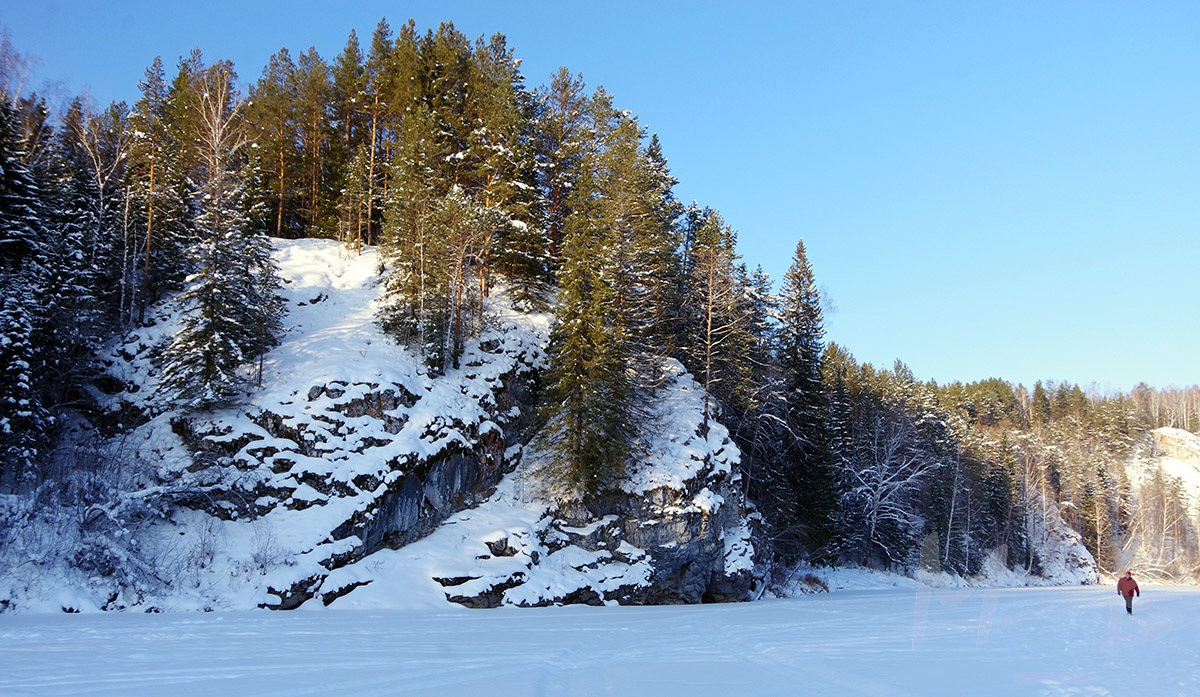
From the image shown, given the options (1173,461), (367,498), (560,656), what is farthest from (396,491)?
(1173,461)

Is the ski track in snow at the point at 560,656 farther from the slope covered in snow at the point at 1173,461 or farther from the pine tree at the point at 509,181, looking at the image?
the slope covered in snow at the point at 1173,461

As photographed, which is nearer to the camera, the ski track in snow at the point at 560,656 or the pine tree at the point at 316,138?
the ski track in snow at the point at 560,656

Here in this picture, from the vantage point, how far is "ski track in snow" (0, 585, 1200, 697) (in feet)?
25.8

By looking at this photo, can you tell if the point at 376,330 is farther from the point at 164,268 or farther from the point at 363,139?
the point at 363,139

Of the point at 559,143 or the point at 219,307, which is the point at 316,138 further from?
the point at 219,307

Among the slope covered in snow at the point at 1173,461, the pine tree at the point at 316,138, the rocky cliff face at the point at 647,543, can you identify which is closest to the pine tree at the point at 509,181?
the rocky cliff face at the point at 647,543

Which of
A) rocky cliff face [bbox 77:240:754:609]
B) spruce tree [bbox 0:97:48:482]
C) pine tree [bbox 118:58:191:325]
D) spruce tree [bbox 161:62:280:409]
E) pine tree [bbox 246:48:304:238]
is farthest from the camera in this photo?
pine tree [bbox 246:48:304:238]

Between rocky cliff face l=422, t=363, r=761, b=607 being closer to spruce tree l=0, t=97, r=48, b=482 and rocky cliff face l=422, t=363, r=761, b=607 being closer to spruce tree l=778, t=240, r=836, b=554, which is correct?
spruce tree l=778, t=240, r=836, b=554

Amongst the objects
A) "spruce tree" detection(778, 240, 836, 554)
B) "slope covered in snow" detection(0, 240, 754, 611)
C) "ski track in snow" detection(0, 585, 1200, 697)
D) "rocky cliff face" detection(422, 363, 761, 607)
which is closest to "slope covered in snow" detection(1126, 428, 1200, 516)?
"spruce tree" detection(778, 240, 836, 554)

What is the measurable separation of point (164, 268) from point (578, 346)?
750 inches

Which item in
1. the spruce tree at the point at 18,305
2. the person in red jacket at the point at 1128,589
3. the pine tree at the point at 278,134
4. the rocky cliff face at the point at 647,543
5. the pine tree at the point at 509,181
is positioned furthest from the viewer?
the pine tree at the point at 278,134

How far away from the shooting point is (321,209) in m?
42.4

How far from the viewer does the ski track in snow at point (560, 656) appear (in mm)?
7855

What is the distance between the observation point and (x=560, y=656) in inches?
406
